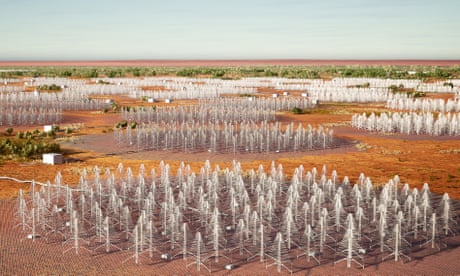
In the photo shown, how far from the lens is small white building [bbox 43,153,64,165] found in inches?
1224

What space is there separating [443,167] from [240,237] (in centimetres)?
1800

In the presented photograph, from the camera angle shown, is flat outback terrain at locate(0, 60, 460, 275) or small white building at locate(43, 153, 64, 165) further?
small white building at locate(43, 153, 64, 165)

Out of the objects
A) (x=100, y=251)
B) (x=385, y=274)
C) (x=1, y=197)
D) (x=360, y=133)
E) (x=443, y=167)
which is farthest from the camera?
(x=360, y=133)

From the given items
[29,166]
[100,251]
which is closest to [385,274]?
[100,251]

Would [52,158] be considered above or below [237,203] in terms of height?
below

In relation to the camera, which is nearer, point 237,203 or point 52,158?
point 237,203

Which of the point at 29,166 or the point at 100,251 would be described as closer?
the point at 100,251

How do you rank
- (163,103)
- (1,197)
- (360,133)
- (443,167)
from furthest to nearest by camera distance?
1. (163,103)
2. (360,133)
3. (443,167)
4. (1,197)

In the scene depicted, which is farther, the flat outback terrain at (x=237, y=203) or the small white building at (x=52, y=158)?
the small white building at (x=52, y=158)

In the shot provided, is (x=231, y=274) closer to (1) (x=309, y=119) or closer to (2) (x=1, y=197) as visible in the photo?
(2) (x=1, y=197)

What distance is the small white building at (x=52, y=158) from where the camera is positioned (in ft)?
102

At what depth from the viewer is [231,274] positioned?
582 inches

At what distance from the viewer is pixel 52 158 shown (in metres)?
31.0

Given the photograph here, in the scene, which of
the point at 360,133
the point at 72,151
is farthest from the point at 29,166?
the point at 360,133
